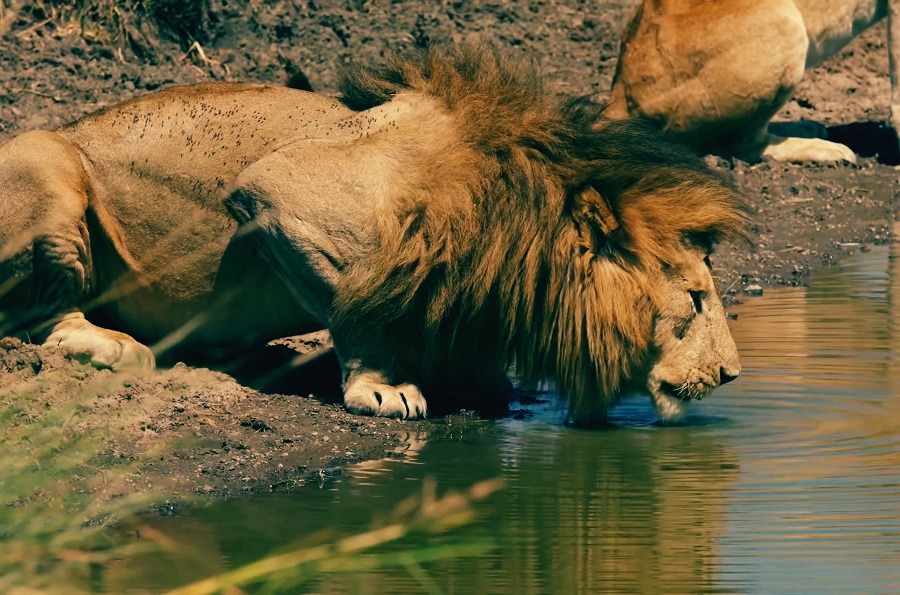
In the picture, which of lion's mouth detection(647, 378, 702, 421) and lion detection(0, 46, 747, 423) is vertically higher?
lion detection(0, 46, 747, 423)

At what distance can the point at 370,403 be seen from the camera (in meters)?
6.06

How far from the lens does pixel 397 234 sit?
587cm

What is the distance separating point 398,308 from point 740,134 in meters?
6.42

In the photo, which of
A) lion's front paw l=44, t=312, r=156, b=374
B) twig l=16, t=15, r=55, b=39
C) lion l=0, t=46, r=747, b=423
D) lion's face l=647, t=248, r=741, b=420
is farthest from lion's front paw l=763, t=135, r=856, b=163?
lion's front paw l=44, t=312, r=156, b=374

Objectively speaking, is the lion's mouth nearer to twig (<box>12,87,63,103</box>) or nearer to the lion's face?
the lion's face

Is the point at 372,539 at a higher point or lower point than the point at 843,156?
higher

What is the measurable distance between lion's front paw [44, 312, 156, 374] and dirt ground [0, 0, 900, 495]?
0.08m

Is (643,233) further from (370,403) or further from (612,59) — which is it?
(612,59)

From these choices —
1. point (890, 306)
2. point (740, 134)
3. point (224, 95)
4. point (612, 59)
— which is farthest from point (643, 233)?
point (612, 59)

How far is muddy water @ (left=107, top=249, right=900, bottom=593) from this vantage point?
13.7 feet

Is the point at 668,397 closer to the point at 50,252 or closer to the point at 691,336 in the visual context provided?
the point at 691,336

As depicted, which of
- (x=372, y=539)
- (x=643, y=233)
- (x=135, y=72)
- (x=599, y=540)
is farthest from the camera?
(x=135, y=72)

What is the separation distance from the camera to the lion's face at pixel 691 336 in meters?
5.79

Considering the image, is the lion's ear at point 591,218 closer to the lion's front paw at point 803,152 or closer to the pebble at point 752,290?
the pebble at point 752,290
